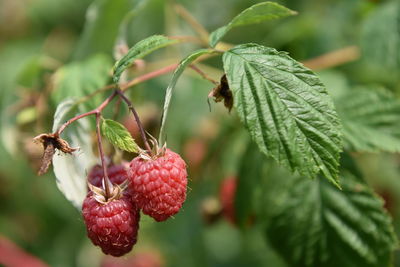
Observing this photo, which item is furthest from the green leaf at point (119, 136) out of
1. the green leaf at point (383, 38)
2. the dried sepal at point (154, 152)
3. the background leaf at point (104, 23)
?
the green leaf at point (383, 38)

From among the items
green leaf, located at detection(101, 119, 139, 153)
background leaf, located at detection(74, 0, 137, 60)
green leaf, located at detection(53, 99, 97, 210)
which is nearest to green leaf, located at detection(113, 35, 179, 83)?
green leaf, located at detection(101, 119, 139, 153)

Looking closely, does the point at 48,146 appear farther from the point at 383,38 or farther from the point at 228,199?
the point at 383,38

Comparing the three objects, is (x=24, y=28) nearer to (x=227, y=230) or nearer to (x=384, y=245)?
(x=227, y=230)

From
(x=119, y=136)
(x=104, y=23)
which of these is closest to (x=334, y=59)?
(x=104, y=23)

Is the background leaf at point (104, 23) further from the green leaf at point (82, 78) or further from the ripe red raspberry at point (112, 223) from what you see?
the ripe red raspberry at point (112, 223)

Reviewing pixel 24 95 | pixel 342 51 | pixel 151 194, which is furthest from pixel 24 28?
pixel 151 194

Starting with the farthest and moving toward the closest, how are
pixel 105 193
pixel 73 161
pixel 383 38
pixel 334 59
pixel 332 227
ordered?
pixel 334 59 < pixel 383 38 < pixel 332 227 < pixel 73 161 < pixel 105 193
